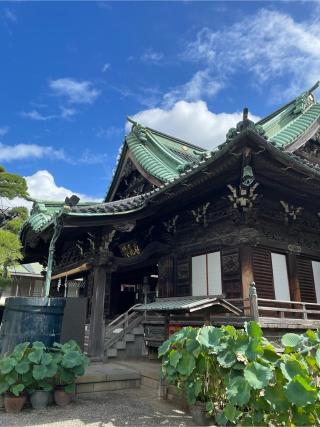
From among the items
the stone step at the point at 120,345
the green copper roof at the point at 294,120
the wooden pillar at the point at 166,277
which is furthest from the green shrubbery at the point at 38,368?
the green copper roof at the point at 294,120

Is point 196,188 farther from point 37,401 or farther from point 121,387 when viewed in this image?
point 37,401

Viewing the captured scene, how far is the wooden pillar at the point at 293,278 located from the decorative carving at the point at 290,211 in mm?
1169

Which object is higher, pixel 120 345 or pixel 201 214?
pixel 201 214

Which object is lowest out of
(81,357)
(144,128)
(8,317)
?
(81,357)

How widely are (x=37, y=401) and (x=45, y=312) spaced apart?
175 centimetres

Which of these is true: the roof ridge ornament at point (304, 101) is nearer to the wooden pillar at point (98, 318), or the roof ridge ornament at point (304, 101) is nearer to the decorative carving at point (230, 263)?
the decorative carving at point (230, 263)

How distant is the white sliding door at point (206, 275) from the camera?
1048 cm

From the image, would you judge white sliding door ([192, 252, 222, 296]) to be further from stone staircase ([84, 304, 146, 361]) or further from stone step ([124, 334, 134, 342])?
stone step ([124, 334, 134, 342])

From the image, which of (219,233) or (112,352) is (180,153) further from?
(112,352)

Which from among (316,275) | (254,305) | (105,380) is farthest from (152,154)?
(105,380)

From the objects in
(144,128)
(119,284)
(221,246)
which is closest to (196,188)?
(221,246)

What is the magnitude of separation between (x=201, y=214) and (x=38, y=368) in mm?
6675

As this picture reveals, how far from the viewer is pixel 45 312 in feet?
24.4

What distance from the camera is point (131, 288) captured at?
18734 millimetres
